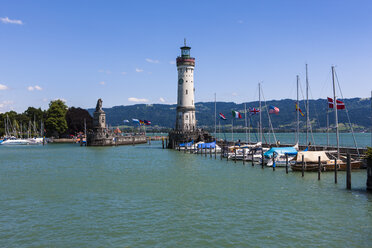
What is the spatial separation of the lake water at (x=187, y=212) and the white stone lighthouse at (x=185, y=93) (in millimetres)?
52969

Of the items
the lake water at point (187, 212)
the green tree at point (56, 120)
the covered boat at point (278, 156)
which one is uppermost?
the green tree at point (56, 120)

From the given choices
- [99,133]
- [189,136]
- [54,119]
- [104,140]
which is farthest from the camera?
[54,119]

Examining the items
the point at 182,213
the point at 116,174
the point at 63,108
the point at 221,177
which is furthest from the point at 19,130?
the point at 182,213

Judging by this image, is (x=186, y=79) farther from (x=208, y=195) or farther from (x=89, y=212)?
(x=89, y=212)

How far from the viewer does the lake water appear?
19.6 m

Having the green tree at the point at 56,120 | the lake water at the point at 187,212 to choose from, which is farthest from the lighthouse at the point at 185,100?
the green tree at the point at 56,120

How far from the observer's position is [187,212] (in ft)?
82.7

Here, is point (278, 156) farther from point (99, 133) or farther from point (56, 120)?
point (56, 120)

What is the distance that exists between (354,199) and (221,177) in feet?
53.9

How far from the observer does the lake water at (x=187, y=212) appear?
19.6 meters

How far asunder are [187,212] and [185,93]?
229ft

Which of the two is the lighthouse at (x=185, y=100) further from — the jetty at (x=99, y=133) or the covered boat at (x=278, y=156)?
the covered boat at (x=278, y=156)

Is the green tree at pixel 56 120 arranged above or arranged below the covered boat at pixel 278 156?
above

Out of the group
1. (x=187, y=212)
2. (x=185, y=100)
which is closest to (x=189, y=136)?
(x=185, y=100)
